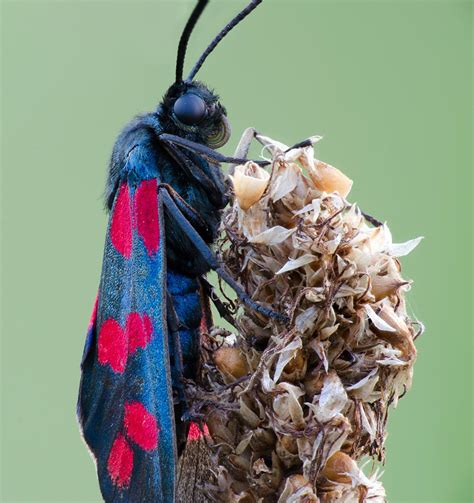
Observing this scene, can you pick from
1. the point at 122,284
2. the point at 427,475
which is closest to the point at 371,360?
the point at 122,284

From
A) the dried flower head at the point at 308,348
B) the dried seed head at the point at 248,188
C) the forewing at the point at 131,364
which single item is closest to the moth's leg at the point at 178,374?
the forewing at the point at 131,364

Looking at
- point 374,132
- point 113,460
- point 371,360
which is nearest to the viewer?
point 371,360

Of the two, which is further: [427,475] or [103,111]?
[103,111]

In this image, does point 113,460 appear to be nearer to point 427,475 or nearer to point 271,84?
point 427,475

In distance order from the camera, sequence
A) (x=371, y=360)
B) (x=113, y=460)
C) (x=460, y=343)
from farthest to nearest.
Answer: (x=460, y=343), (x=113, y=460), (x=371, y=360)

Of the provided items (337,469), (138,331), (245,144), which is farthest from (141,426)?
(245,144)

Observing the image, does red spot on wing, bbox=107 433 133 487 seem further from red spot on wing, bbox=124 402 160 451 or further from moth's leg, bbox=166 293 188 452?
moth's leg, bbox=166 293 188 452

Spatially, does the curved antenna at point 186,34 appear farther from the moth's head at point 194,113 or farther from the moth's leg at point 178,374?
the moth's leg at point 178,374
